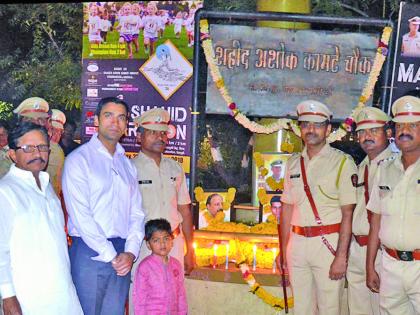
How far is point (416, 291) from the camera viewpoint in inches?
172

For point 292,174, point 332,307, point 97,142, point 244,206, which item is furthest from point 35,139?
point 244,206

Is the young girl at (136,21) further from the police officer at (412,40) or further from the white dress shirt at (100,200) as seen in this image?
the police officer at (412,40)

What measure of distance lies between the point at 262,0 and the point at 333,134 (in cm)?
156

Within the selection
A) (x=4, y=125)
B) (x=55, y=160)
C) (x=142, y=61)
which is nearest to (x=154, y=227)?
(x=55, y=160)

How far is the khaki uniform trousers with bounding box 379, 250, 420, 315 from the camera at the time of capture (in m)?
4.37

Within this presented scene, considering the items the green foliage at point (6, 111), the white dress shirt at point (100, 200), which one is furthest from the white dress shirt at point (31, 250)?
the green foliage at point (6, 111)

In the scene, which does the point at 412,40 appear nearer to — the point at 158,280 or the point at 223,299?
the point at 223,299

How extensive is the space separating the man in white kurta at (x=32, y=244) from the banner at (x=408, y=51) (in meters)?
3.79

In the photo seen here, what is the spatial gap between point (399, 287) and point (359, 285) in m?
0.74

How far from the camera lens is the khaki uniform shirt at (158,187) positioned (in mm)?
5410

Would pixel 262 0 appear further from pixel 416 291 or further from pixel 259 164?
pixel 416 291

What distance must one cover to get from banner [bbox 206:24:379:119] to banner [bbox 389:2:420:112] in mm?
258

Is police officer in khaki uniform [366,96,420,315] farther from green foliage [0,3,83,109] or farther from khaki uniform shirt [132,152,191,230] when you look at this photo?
green foliage [0,3,83,109]

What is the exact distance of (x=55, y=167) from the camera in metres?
5.86
